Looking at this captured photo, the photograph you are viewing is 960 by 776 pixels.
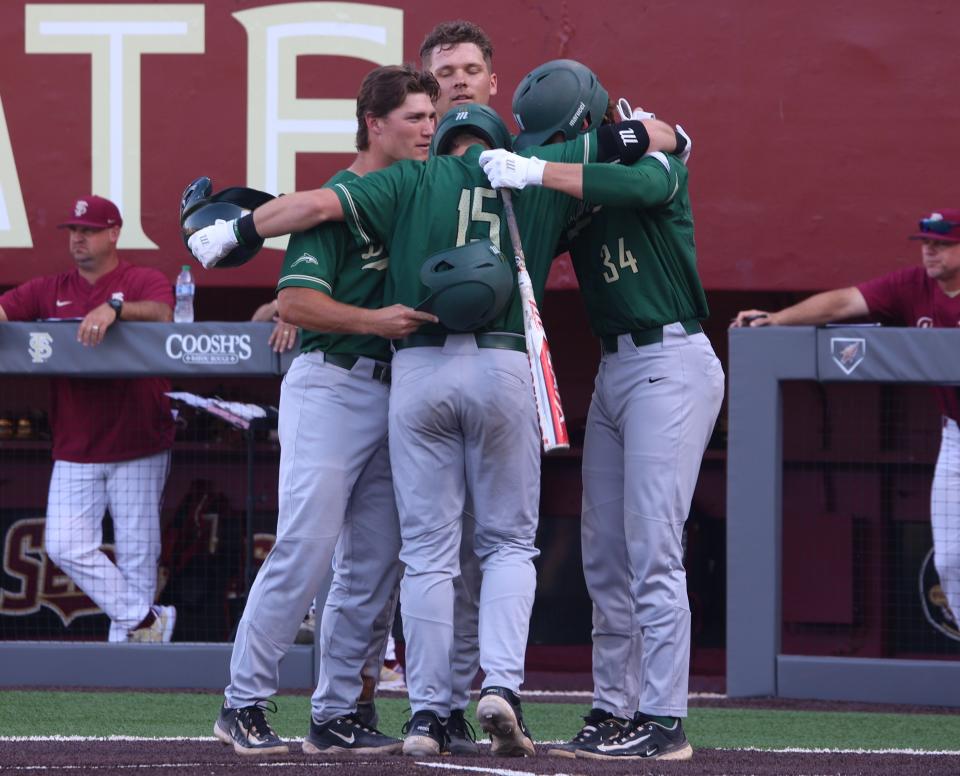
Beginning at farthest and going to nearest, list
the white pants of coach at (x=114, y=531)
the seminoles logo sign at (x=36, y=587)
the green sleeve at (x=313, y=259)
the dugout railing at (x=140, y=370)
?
the seminoles logo sign at (x=36, y=587) < the white pants of coach at (x=114, y=531) < the dugout railing at (x=140, y=370) < the green sleeve at (x=313, y=259)

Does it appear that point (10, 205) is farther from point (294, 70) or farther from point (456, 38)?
point (456, 38)

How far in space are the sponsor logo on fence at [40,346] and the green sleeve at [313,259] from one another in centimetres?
238

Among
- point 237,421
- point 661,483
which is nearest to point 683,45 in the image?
point 237,421

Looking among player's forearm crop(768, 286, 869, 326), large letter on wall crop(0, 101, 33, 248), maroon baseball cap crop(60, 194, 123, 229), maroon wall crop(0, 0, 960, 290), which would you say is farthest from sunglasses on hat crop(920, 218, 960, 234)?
large letter on wall crop(0, 101, 33, 248)

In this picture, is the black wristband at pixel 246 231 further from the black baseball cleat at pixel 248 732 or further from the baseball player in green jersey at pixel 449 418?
the black baseball cleat at pixel 248 732

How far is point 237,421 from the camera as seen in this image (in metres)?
7.17

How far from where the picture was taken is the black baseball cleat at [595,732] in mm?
4395

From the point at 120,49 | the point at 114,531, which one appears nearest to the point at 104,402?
the point at 114,531

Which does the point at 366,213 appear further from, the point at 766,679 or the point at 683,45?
the point at 683,45

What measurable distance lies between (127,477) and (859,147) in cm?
378

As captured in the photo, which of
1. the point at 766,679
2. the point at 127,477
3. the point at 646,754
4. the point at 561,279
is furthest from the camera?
the point at 561,279

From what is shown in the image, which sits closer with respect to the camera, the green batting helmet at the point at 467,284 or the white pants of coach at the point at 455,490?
the green batting helmet at the point at 467,284

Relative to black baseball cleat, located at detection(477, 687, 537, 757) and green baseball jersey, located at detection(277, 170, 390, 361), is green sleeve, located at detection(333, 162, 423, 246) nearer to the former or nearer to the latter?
green baseball jersey, located at detection(277, 170, 390, 361)

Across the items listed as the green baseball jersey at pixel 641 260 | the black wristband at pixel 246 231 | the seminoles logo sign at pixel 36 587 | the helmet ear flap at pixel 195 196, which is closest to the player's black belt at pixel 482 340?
the green baseball jersey at pixel 641 260
